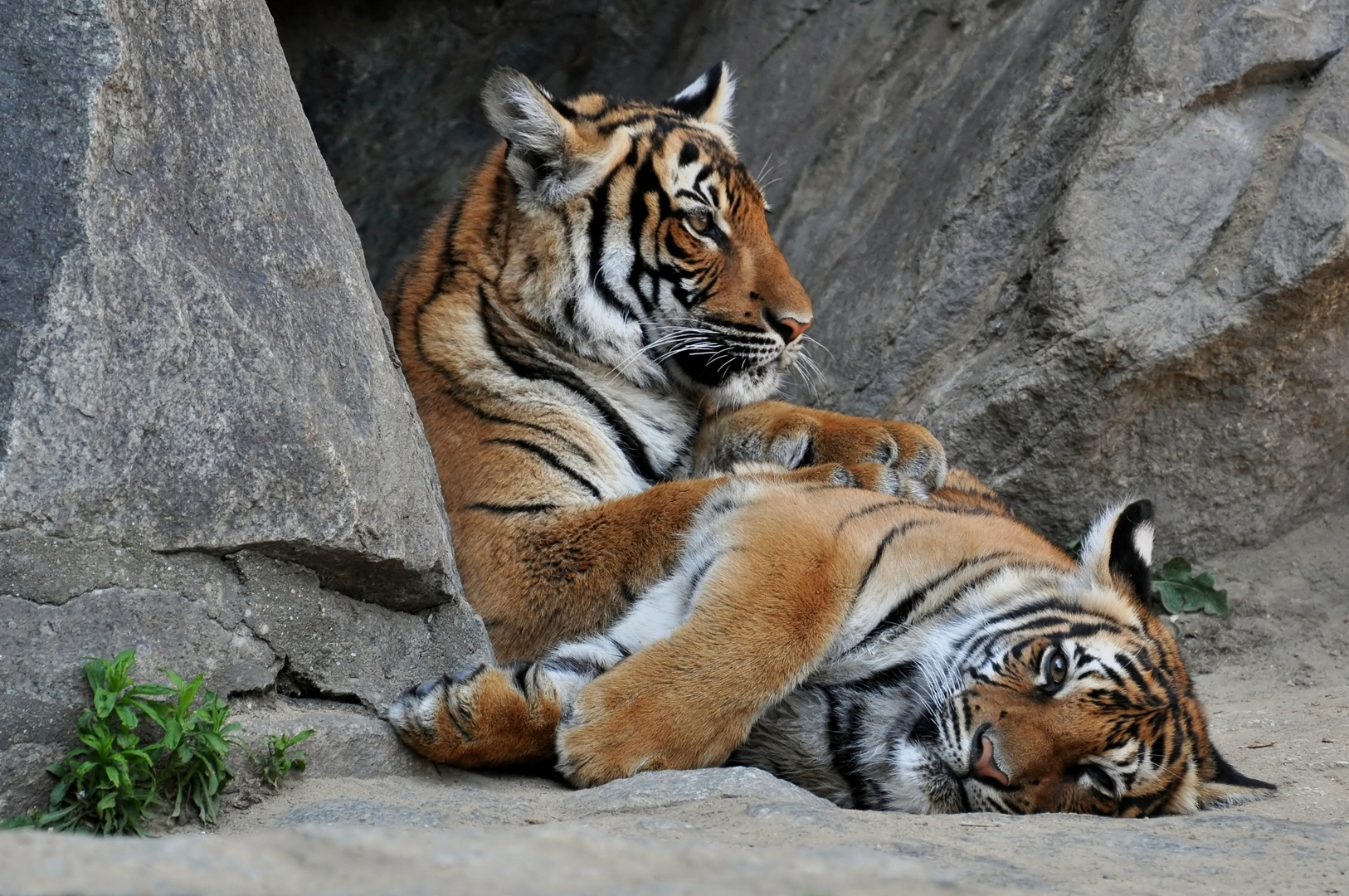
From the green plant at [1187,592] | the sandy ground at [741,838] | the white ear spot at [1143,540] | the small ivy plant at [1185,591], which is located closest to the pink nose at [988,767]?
the sandy ground at [741,838]

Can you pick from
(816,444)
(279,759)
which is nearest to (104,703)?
(279,759)

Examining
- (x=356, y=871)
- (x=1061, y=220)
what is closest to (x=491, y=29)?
(x=1061, y=220)

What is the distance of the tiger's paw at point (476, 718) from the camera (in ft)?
9.04

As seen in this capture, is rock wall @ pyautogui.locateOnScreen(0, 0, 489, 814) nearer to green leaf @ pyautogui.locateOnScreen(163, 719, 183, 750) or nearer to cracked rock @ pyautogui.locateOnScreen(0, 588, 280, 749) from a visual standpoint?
cracked rock @ pyautogui.locateOnScreen(0, 588, 280, 749)

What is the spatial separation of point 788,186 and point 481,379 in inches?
88.3

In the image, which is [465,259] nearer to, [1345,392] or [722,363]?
[722,363]

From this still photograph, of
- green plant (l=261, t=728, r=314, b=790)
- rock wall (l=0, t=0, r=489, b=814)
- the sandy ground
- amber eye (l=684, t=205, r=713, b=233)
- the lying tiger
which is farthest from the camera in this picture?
amber eye (l=684, t=205, r=713, b=233)

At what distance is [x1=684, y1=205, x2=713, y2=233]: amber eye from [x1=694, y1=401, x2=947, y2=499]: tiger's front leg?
0.54 m

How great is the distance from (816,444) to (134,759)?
200 cm

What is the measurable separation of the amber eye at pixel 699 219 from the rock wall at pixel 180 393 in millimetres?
1214

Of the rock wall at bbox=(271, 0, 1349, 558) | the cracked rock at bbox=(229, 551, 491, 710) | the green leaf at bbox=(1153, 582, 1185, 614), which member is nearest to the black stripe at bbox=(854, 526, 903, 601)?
the cracked rock at bbox=(229, 551, 491, 710)

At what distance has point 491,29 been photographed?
19.5ft

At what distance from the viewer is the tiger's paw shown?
108 inches

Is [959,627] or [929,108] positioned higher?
[929,108]
